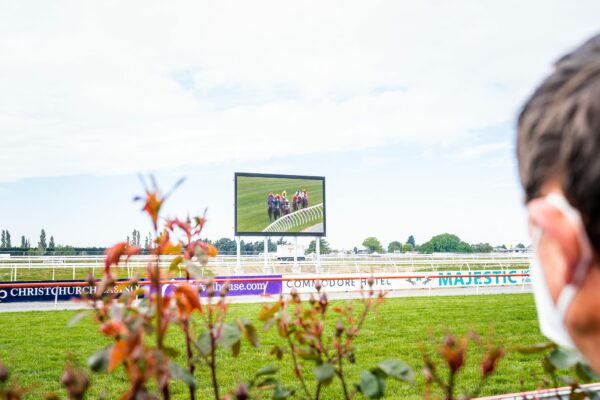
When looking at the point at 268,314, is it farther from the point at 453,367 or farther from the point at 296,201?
the point at 296,201

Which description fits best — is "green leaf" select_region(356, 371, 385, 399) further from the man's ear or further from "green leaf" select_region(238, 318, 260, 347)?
the man's ear

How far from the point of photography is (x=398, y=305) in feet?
50.1

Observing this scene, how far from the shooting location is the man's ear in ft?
1.84

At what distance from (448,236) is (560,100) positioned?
105728mm

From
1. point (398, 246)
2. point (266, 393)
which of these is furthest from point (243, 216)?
point (398, 246)

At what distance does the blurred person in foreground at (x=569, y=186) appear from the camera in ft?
1.81

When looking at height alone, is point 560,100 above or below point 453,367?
above

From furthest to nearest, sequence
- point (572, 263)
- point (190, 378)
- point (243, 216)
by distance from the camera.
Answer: point (243, 216) → point (190, 378) → point (572, 263)

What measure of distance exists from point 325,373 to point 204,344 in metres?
0.33

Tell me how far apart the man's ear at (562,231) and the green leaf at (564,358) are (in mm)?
979

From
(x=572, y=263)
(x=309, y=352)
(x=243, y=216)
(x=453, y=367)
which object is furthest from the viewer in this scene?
(x=243, y=216)

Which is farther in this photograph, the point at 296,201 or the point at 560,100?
the point at 296,201

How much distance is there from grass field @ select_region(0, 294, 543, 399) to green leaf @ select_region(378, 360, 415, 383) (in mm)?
2102

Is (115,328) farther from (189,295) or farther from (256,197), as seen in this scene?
(256,197)
